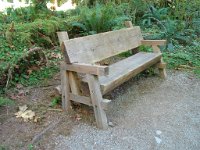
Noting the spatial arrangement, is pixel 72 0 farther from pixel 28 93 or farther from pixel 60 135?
pixel 60 135

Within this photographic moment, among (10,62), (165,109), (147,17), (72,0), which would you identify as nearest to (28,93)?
(10,62)

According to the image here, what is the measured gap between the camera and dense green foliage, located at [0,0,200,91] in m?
4.50

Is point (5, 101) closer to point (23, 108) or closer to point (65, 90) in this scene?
point (23, 108)

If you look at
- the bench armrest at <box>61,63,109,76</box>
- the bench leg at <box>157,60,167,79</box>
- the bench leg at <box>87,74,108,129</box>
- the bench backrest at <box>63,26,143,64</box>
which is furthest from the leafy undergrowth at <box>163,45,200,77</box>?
the bench armrest at <box>61,63,109,76</box>

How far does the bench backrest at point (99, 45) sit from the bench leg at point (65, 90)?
0.78ft

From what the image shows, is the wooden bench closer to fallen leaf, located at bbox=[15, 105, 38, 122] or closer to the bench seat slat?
the bench seat slat

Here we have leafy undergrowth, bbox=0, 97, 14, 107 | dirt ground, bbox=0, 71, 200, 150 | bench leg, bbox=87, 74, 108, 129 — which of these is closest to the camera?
dirt ground, bbox=0, 71, 200, 150

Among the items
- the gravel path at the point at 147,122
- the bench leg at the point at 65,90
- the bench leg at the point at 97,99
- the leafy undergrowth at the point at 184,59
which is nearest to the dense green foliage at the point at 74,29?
the leafy undergrowth at the point at 184,59

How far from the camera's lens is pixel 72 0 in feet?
31.5

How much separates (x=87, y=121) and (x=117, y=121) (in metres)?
0.38

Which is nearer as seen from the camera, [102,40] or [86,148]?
[86,148]

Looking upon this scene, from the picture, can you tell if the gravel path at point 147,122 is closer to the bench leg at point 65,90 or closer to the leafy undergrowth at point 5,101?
the bench leg at point 65,90

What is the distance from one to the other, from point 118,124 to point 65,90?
2.65ft

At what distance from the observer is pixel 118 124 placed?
3.37 meters
